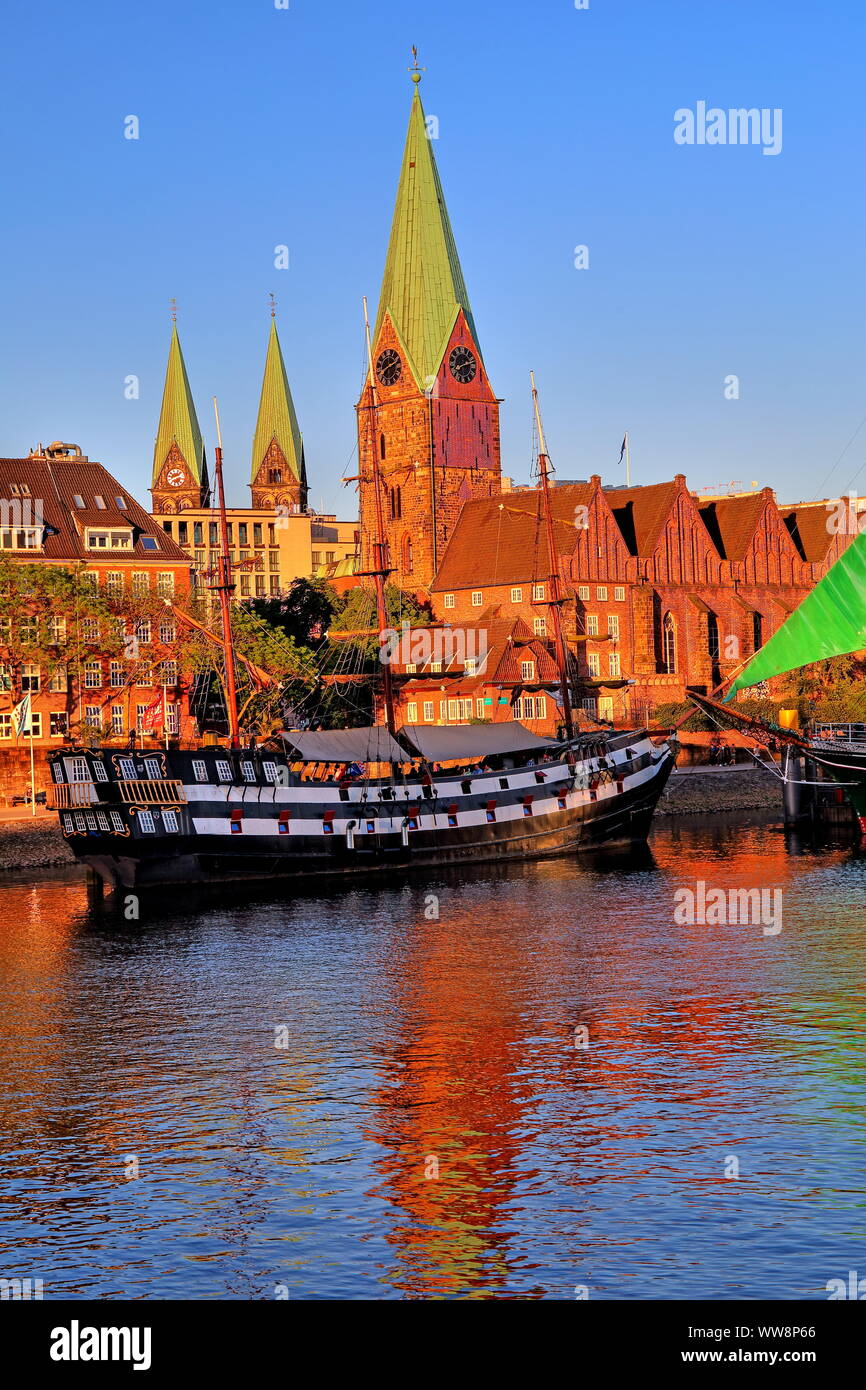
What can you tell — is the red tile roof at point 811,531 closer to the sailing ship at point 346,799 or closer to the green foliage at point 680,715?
the green foliage at point 680,715

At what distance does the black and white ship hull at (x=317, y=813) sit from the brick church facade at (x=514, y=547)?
Answer: 135ft

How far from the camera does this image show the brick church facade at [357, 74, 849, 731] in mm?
127812

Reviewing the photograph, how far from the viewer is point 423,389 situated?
504 ft

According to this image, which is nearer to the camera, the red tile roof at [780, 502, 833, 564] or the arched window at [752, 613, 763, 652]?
the arched window at [752, 613, 763, 652]

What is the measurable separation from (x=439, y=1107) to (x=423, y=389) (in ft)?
412

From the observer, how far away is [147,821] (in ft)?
220

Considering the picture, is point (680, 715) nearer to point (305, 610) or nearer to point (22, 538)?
point (305, 610)

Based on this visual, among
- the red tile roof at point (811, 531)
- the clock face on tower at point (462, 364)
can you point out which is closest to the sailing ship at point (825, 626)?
the red tile roof at point (811, 531)

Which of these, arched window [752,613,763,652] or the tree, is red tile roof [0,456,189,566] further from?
arched window [752,613,763,652]

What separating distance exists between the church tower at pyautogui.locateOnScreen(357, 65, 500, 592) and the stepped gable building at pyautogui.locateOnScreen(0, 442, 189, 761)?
117 ft

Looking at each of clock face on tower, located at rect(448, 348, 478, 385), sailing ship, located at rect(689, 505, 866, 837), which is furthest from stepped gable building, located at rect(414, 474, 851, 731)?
sailing ship, located at rect(689, 505, 866, 837)

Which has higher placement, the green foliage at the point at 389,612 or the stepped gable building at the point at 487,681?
the green foliage at the point at 389,612

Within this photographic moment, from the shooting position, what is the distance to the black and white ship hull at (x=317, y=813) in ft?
220
